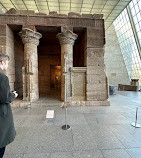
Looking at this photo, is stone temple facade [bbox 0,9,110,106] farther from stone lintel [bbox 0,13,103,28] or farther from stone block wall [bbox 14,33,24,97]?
stone block wall [bbox 14,33,24,97]

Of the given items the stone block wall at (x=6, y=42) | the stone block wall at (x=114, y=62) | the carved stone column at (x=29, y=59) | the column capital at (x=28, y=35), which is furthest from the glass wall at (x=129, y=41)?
the stone block wall at (x=6, y=42)

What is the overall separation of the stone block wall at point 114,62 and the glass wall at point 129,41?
0.69 m

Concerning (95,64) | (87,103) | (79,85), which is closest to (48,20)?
(95,64)

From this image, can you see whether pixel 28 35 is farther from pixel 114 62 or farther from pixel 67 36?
pixel 114 62

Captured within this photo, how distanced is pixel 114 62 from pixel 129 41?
3.59m

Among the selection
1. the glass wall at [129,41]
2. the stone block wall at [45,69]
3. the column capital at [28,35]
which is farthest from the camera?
the glass wall at [129,41]

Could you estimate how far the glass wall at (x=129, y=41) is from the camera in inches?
428

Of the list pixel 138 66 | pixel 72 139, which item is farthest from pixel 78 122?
pixel 138 66

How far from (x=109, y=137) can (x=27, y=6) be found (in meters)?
9.77

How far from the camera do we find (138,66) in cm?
1276

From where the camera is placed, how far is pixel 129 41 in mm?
13109

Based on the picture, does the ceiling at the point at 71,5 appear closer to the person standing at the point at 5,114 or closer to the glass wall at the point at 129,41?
the glass wall at the point at 129,41

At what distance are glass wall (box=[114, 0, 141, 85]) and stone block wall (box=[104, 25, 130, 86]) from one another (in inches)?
27.0

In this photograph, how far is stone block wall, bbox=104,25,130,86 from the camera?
14.5m
